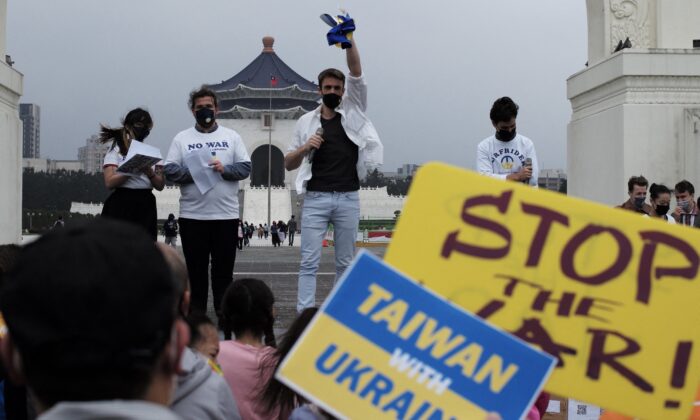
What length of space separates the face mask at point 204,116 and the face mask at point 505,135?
1817 mm

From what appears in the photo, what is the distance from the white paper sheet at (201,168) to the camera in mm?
5555

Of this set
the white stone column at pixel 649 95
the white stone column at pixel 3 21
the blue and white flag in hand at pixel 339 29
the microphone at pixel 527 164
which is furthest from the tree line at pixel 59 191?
the blue and white flag in hand at pixel 339 29

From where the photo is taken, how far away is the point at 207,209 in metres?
5.57

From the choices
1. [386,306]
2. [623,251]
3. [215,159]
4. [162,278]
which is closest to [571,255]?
[623,251]

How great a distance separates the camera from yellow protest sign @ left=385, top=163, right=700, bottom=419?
184cm

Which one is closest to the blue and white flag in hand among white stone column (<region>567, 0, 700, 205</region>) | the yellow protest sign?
the yellow protest sign

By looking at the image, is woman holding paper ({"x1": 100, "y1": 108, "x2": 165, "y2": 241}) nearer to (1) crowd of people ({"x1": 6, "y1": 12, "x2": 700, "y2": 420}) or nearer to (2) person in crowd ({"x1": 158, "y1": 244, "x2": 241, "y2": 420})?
(1) crowd of people ({"x1": 6, "y1": 12, "x2": 700, "y2": 420})

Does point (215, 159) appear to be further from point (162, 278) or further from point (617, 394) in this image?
point (162, 278)

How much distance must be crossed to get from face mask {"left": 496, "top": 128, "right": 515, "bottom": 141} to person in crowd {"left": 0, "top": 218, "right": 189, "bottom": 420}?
4.56 m

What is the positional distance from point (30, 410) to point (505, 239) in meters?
2.10

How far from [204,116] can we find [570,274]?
Result: 4.06 meters

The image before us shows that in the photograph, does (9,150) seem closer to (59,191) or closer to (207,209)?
(207,209)

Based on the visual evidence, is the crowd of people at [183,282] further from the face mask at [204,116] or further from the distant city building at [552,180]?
the distant city building at [552,180]

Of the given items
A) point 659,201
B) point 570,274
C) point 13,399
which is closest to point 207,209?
point 13,399
